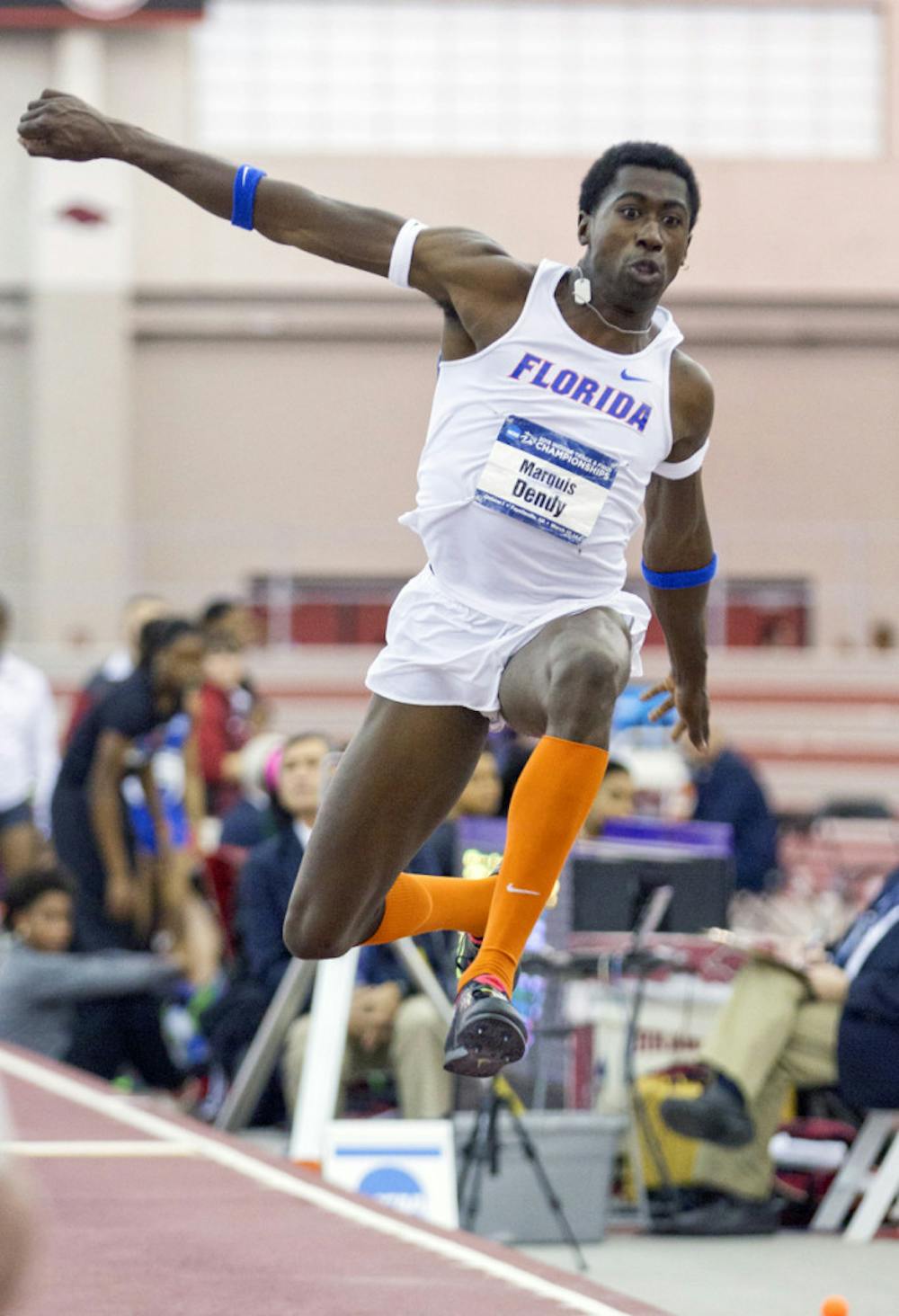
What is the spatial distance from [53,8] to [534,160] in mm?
4380

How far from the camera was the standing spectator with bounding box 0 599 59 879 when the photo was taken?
8656 mm

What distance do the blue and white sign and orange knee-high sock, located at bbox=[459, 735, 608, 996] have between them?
1.93m

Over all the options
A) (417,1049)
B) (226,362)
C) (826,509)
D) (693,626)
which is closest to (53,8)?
(226,362)

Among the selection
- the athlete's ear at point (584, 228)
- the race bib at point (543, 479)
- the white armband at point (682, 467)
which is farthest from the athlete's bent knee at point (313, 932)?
the athlete's ear at point (584, 228)

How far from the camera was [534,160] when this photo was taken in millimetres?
18859

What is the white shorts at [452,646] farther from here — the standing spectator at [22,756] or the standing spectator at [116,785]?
the standing spectator at [22,756]

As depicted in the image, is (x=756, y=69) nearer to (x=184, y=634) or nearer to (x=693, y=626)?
(x=184, y=634)

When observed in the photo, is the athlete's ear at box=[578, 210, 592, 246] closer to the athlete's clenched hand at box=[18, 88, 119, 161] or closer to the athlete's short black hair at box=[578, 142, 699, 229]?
the athlete's short black hair at box=[578, 142, 699, 229]

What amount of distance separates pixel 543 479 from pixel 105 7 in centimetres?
1618

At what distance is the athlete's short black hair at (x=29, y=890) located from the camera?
6875 millimetres

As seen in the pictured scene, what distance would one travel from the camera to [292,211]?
11.7 feet

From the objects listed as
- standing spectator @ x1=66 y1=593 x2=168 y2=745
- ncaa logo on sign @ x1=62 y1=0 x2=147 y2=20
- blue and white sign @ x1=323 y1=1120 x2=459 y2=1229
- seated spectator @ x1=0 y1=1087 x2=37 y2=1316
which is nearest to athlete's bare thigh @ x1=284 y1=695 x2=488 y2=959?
blue and white sign @ x1=323 y1=1120 x2=459 y2=1229

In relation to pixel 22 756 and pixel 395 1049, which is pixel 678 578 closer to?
pixel 395 1049

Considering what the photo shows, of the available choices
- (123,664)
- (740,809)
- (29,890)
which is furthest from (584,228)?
(740,809)
